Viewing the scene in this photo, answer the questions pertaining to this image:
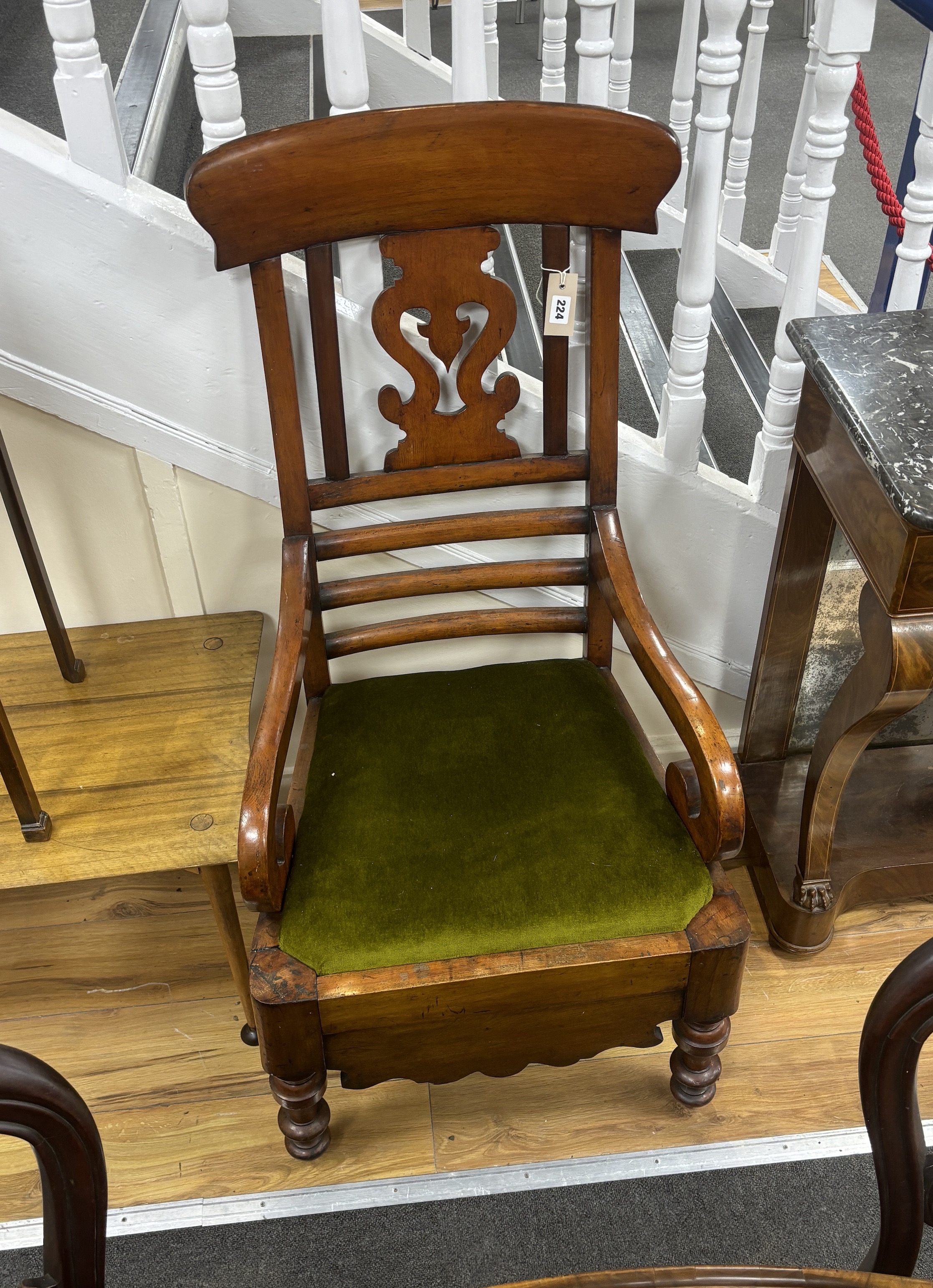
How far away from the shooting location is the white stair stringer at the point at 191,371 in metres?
1.33

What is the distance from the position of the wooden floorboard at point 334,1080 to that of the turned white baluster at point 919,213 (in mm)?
1016

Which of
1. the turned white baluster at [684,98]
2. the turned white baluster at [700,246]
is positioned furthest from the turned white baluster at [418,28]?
the turned white baluster at [700,246]

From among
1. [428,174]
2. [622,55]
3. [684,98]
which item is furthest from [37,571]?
[684,98]

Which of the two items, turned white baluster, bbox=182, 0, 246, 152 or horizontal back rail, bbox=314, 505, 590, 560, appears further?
horizontal back rail, bbox=314, 505, 590, 560

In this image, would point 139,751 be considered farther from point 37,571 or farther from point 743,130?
point 743,130

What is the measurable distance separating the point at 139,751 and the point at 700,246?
104 centimetres

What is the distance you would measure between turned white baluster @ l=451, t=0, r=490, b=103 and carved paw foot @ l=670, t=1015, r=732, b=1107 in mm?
1186

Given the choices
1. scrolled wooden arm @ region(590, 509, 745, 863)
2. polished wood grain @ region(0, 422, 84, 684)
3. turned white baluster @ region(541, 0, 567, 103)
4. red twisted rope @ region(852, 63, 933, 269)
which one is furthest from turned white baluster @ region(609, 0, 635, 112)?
polished wood grain @ region(0, 422, 84, 684)

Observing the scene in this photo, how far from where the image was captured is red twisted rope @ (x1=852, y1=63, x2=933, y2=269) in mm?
1591

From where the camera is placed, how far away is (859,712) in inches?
54.4

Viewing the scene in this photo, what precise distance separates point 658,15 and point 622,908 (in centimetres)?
474

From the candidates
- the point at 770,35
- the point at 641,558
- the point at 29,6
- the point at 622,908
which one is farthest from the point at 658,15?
the point at 622,908

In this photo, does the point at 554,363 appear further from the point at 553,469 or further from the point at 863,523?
the point at 863,523

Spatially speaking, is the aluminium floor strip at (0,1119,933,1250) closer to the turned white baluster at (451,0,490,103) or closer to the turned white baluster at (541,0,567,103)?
the turned white baluster at (451,0,490,103)
